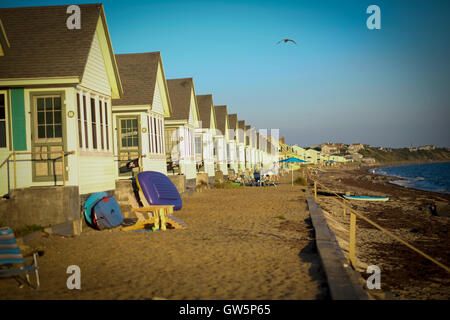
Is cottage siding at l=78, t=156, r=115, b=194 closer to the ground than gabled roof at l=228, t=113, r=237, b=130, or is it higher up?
closer to the ground

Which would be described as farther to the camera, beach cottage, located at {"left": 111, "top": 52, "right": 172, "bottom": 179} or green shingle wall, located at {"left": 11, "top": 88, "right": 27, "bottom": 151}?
beach cottage, located at {"left": 111, "top": 52, "right": 172, "bottom": 179}

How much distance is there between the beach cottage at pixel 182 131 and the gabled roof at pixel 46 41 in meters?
9.90

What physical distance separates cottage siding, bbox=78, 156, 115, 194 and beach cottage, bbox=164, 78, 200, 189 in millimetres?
7940

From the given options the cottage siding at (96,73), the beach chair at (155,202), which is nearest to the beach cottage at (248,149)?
the beach chair at (155,202)

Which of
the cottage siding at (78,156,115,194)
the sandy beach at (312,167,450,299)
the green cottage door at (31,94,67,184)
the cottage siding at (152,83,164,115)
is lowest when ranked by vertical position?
the sandy beach at (312,167,450,299)

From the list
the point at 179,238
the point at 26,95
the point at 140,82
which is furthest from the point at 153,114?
the point at 179,238

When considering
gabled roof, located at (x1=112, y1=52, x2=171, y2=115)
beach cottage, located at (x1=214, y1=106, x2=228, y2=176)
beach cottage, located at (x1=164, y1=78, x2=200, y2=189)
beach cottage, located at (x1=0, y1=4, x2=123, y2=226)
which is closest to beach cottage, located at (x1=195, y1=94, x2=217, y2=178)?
beach cottage, located at (x1=214, y1=106, x2=228, y2=176)

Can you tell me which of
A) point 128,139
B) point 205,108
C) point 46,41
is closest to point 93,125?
point 46,41

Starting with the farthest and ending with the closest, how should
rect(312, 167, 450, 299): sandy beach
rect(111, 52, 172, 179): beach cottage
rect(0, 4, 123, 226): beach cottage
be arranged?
rect(111, 52, 172, 179): beach cottage < rect(0, 4, 123, 226): beach cottage < rect(312, 167, 450, 299): sandy beach

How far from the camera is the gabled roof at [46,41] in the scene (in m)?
10.3

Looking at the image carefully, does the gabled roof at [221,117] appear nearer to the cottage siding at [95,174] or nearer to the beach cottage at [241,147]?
the beach cottage at [241,147]

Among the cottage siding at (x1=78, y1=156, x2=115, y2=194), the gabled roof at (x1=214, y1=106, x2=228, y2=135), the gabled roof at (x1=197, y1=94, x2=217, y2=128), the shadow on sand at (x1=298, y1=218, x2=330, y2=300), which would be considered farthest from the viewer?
the gabled roof at (x1=214, y1=106, x2=228, y2=135)

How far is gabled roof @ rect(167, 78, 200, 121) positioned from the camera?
2262 cm

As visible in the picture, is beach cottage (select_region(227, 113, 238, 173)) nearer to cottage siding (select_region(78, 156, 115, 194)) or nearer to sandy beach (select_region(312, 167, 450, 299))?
sandy beach (select_region(312, 167, 450, 299))
